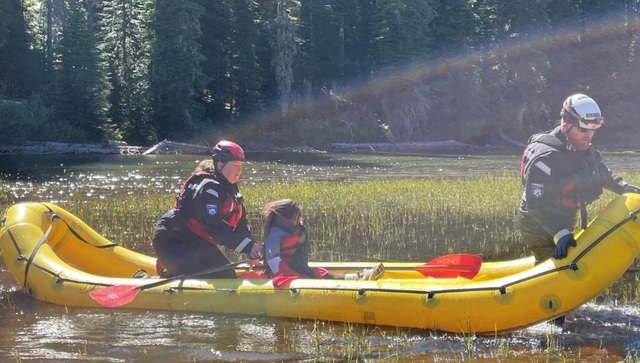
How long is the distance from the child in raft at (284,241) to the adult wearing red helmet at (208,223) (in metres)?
0.17

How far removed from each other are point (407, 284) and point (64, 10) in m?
49.9

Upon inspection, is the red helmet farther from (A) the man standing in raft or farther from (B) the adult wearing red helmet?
(A) the man standing in raft

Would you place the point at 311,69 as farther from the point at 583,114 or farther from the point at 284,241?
the point at 583,114

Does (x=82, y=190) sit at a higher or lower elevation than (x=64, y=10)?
lower

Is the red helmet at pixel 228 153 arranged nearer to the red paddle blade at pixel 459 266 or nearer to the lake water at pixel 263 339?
the lake water at pixel 263 339

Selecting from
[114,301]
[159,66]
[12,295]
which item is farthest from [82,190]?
[159,66]

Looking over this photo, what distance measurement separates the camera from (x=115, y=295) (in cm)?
813

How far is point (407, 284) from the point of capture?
25.0 ft

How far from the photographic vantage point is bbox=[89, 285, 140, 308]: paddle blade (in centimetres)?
805

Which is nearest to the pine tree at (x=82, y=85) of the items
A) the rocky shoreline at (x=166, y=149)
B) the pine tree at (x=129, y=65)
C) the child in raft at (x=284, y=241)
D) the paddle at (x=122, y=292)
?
the rocky shoreline at (x=166, y=149)

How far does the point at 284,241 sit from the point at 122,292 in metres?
1.82

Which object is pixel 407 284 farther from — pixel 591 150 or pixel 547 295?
pixel 591 150

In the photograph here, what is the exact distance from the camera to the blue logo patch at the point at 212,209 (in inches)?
322

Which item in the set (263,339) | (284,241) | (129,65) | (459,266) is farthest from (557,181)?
(129,65)
